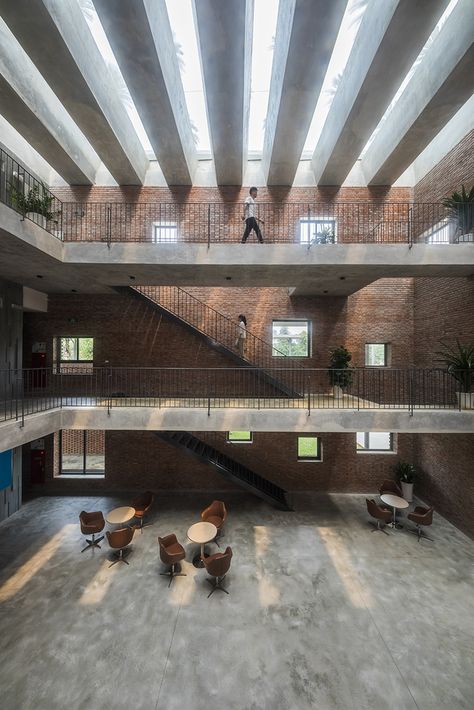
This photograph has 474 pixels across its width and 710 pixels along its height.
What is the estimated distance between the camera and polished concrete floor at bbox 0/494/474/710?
416 cm

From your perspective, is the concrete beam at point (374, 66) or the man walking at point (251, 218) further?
the man walking at point (251, 218)

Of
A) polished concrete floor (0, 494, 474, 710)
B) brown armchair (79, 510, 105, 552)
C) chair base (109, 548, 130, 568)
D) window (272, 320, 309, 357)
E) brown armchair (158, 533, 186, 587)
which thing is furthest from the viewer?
window (272, 320, 309, 357)

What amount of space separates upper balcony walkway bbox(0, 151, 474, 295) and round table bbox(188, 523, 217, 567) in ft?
21.6

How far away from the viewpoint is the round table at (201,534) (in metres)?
6.49

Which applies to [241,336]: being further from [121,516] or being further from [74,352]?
[74,352]

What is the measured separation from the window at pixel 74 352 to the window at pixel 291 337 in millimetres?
7043

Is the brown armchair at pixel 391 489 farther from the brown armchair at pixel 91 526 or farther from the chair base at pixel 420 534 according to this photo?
the brown armchair at pixel 91 526

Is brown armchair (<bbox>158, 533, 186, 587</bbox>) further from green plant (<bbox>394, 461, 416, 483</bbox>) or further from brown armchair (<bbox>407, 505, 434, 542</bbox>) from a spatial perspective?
green plant (<bbox>394, 461, 416, 483</bbox>)

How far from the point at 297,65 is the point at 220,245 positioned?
386cm

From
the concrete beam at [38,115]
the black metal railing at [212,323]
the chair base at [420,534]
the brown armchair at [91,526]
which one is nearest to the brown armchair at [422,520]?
the chair base at [420,534]

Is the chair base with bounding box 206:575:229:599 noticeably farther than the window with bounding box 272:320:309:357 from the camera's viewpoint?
No

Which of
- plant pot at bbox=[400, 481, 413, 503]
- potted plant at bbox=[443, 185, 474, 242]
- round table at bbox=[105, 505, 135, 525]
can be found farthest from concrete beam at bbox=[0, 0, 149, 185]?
plant pot at bbox=[400, 481, 413, 503]

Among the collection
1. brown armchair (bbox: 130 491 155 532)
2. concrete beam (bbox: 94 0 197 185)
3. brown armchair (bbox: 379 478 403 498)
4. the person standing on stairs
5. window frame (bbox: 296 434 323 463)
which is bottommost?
brown armchair (bbox: 130 491 155 532)

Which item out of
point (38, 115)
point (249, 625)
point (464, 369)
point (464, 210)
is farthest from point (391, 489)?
point (38, 115)
